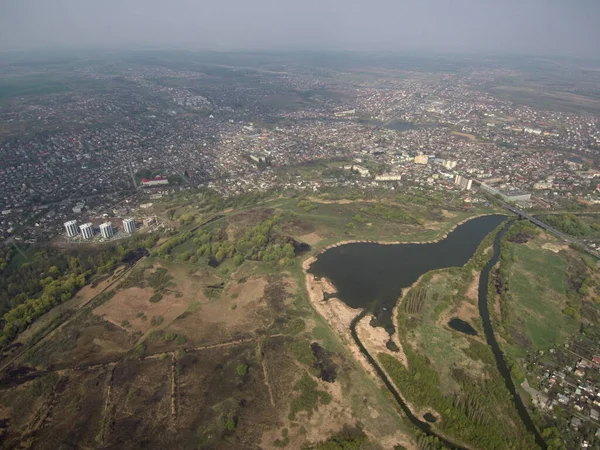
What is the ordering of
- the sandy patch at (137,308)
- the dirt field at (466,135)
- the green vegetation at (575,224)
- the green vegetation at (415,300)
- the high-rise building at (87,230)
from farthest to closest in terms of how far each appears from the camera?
the dirt field at (466,135) → the green vegetation at (575,224) → the high-rise building at (87,230) → the green vegetation at (415,300) → the sandy patch at (137,308)

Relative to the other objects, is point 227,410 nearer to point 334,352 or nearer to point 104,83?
point 334,352

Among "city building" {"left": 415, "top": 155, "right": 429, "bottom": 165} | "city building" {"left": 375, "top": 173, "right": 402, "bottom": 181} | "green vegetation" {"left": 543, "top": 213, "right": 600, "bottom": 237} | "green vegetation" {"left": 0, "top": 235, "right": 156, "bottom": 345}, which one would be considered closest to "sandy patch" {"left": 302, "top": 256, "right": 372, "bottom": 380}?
"green vegetation" {"left": 0, "top": 235, "right": 156, "bottom": 345}

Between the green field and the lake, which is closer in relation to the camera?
the lake

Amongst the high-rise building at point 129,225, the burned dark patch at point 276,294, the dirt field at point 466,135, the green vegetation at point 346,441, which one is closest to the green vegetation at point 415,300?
the burned dark patch at point 276,294

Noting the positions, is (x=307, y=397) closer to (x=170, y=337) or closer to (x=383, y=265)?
(x=170, y=337)

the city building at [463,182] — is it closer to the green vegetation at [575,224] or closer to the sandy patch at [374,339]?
the green vegetation at [575,224]

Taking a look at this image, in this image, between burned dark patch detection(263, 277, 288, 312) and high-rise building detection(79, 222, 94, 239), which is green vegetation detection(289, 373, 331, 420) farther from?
high-rise building detection(79, 222, 94, 239)
